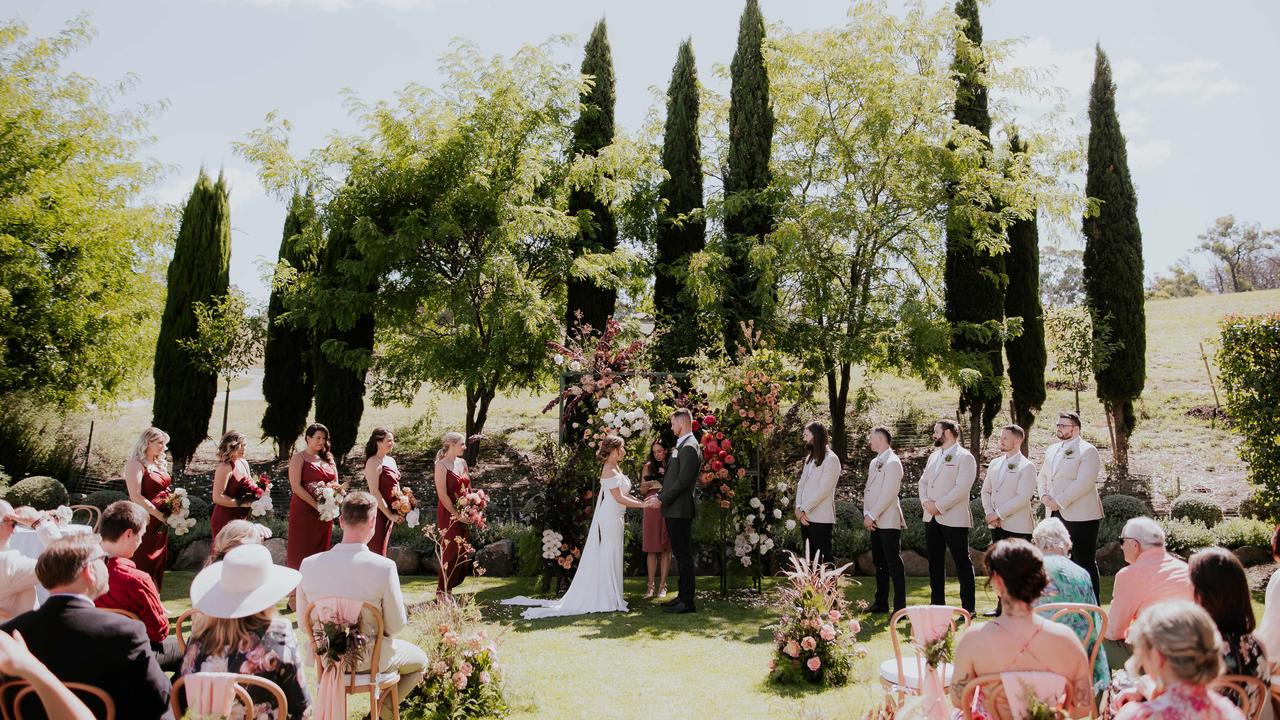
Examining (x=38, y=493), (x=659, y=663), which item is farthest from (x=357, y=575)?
(x=38, y=493)

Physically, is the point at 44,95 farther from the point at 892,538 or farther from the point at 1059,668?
the point at 1059,668

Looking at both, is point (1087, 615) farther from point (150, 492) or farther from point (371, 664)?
point (150, 492)

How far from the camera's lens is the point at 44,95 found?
15688 millimetres

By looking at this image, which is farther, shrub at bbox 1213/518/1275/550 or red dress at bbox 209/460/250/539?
shrub at bbox 1213/518/1275/550

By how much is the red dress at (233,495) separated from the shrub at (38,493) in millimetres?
6729

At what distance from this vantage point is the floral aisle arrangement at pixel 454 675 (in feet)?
16.3

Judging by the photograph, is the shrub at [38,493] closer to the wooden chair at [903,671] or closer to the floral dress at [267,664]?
the floral dress at [267,664]

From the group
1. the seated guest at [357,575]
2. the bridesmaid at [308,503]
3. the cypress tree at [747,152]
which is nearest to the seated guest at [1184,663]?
the seated guest at [357,575]

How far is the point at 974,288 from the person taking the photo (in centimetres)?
1519

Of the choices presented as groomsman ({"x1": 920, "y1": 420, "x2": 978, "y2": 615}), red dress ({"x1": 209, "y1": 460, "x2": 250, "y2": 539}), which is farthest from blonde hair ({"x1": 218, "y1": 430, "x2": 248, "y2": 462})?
groomsman ({"x1": 920, "y1": 420, "x2": 978, "y2": 615})

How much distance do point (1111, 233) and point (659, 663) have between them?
49.0 feet

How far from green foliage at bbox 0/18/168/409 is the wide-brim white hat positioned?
1367 cm

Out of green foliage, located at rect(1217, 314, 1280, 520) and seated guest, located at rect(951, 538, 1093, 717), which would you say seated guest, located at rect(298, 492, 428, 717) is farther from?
→ green foliage, located at rect(1217, 314, 1280, 520)

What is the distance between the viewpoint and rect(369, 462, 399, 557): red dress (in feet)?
25.3
